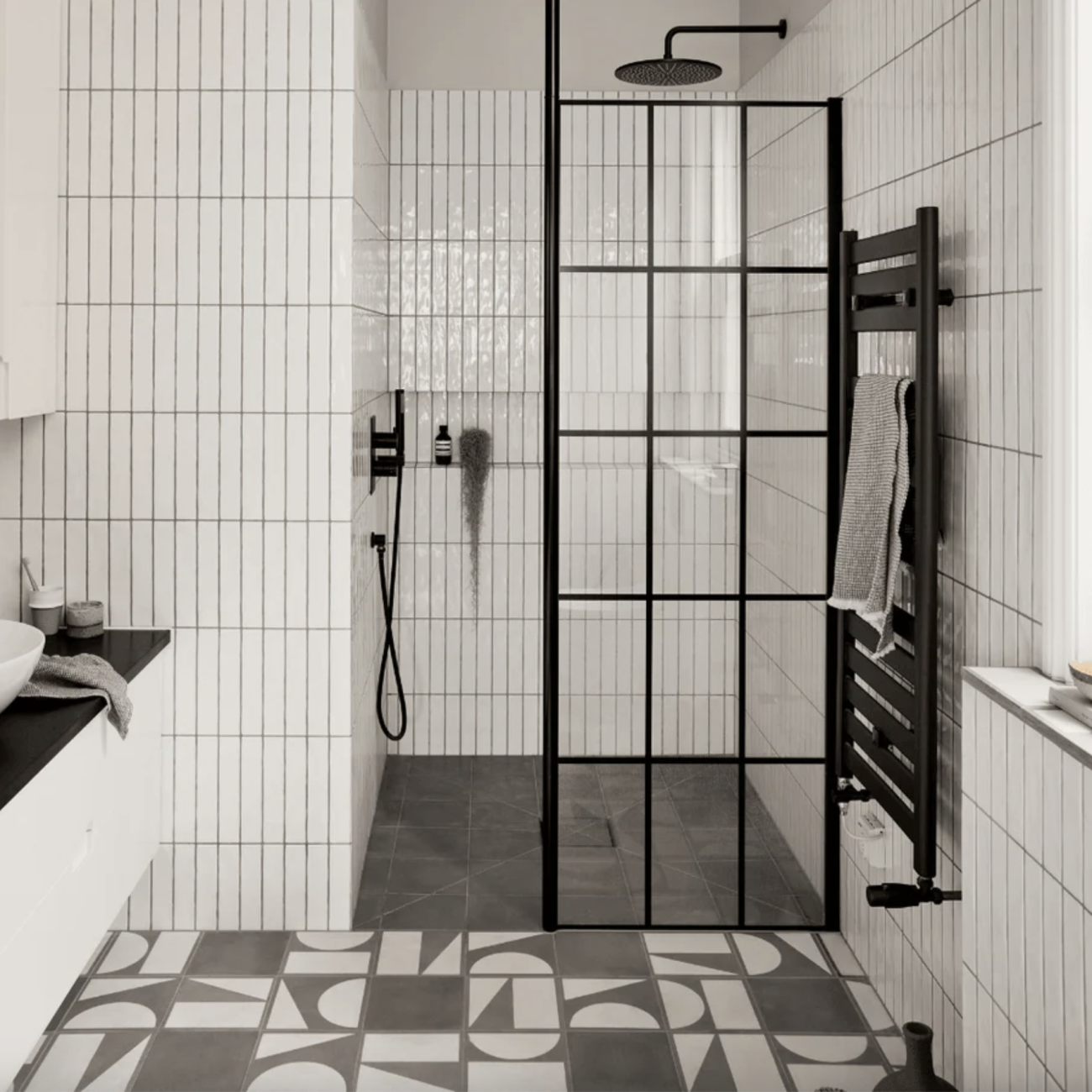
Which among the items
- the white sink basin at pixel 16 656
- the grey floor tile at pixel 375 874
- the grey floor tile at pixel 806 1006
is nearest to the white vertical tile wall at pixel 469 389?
the grey floor tile at pixel 375 874

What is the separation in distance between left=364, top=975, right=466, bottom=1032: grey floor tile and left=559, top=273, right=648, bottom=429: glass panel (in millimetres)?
1348

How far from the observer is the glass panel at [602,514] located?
3025mm

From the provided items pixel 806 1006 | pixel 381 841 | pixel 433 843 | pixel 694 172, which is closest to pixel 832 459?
pixel 694 172

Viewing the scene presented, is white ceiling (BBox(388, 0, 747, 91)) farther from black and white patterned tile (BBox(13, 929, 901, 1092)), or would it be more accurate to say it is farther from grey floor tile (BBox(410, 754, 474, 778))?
black and white patterned tile (BBox(13, 929, 901, 1092))

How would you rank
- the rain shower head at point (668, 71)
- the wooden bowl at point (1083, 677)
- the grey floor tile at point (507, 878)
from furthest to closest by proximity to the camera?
the grey floor tile at point (507, 878) → the rain shower head at point (668, 71) → the wooden bowl at point (1083, 677)

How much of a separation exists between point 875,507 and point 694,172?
3.62 ft

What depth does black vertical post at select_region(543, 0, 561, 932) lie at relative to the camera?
3000 millimetres

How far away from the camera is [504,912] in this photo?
320 cm

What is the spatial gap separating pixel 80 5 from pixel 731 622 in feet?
7.00

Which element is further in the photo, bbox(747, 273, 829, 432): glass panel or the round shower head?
the round shower head

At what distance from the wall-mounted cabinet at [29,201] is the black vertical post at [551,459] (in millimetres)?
1131

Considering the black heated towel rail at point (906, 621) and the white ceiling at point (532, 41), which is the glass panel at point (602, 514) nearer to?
the black heated towel rail at point (906, 621)

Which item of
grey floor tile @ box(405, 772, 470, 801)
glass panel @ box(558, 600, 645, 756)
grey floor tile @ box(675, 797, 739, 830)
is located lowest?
grey floor tile @ box(405, 772, 470, 801)

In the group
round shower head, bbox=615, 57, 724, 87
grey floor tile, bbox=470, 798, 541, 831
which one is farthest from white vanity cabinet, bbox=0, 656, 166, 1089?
round shower head, bbox=615, 57, 724, 87
